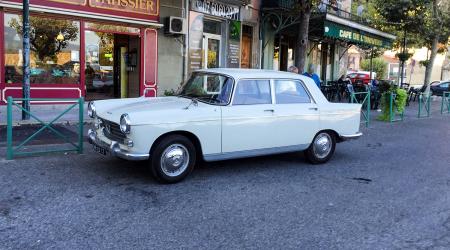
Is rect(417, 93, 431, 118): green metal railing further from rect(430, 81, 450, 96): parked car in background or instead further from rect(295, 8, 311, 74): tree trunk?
rect(430, 81, 450, 96): parked car in background

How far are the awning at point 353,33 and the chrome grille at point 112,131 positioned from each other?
12217 millimetres

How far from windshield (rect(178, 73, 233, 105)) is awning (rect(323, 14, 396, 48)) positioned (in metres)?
10.8

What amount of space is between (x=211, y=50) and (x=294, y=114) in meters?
9.71

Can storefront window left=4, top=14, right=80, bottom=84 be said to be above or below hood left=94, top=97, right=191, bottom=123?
above

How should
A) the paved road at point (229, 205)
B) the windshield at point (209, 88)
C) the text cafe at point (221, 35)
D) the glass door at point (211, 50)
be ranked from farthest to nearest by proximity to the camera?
1. the glass door at point (211, 50)
2. the text cafe at point (221, 35)
3. the windshield at point (209, 88)
4. the paved road at point (229, 205)

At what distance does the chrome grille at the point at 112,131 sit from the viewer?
5.96m

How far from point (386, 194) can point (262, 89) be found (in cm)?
232

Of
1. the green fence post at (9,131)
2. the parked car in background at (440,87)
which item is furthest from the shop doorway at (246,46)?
the parked car in background at (440,87)

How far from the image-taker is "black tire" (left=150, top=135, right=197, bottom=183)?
5914 millimetres

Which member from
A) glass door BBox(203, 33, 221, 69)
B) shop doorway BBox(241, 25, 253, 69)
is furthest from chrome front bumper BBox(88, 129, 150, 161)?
shop doorway BBox(241, 25, 253, 69)

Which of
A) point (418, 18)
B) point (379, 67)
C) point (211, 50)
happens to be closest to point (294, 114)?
point (211, 50)

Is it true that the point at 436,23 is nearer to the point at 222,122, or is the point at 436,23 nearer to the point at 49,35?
the point at 49,35

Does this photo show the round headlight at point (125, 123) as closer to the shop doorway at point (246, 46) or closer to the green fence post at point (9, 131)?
the green fence post at point (9, 131)

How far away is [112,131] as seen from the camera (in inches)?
243
